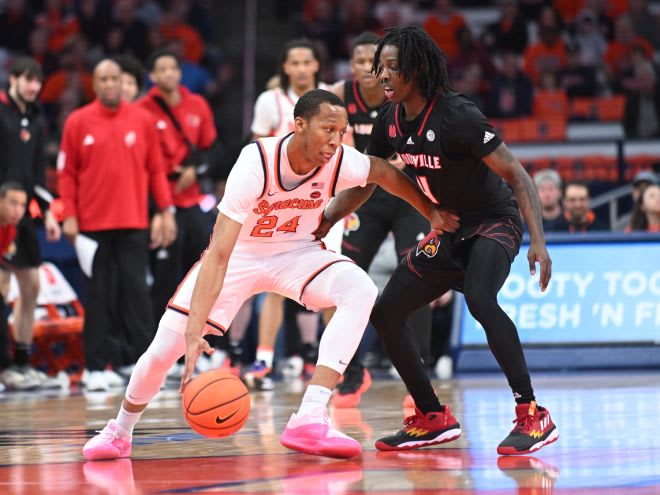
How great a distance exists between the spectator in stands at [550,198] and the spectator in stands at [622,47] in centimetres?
532

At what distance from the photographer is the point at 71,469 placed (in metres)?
5.42

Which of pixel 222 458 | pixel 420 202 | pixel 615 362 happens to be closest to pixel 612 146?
pixel 615 362

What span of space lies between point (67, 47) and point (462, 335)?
8961 mm

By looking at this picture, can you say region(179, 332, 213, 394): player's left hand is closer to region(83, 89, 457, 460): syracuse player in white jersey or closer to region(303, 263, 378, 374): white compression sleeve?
region(83, 89, 457, 460): syracuse player in white jersey

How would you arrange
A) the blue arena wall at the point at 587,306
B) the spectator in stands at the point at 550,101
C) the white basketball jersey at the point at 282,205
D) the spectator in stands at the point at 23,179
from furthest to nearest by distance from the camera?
1. the spectator in stands at the point at 550,101
2. the blue arena wall at the point at 587,306
3. the spectator in stands at the point at 23,179
4. the white basketball jersey at the point at 282,205

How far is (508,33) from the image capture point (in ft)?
57.7

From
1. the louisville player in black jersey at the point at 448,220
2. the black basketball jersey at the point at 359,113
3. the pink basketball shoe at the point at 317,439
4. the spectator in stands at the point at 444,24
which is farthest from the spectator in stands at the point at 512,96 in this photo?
the pink basketball shoe at the point at 317,439

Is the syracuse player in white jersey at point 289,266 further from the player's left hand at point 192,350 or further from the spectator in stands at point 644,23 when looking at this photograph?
the spectator in stands at point 644,23

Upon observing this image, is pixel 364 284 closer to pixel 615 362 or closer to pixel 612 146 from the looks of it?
pixel 615 362

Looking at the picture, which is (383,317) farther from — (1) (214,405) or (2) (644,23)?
(2) (644,23)

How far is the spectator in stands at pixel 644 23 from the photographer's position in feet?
57.2

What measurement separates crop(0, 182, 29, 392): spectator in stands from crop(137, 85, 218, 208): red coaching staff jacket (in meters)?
1.33

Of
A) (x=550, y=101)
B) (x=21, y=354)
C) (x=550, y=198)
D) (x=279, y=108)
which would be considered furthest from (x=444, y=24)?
(x=21, y=354)

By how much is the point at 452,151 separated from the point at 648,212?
6.23 metres
